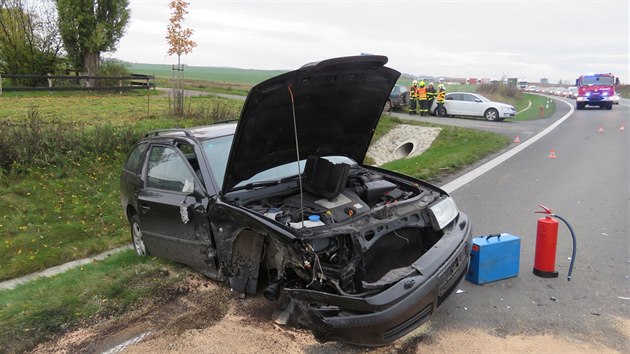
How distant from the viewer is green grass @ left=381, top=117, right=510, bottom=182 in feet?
33.2

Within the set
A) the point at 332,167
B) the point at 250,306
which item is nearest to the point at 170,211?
the point at 250,306

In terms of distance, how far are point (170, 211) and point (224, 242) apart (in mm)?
955

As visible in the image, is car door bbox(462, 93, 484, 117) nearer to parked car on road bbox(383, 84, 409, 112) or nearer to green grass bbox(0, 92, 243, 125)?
parked car on road bbox(383, 84, 409, 112)

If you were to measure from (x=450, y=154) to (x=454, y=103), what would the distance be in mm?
12416

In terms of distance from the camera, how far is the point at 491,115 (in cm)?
2294

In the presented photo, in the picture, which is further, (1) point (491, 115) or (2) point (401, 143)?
(1) point (491, 115)

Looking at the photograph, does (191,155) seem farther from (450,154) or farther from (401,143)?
(401,143)

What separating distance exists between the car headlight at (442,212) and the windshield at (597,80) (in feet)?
105

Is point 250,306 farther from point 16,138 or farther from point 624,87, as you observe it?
point 624,87

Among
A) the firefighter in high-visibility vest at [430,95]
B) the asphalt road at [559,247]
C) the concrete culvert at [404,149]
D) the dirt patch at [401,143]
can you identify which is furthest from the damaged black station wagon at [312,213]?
the firefighter in high-visibility vest at [430,95]

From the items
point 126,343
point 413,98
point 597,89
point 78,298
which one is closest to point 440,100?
point 413,98

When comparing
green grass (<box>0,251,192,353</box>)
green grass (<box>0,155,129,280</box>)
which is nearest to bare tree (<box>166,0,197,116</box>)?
green grass (<box>0,155,129,280</box>)

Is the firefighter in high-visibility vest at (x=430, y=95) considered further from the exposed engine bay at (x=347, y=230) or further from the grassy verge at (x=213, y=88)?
the exposed engine bay at (x=347, y=230)

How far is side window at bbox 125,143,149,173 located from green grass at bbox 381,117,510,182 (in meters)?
5.38
